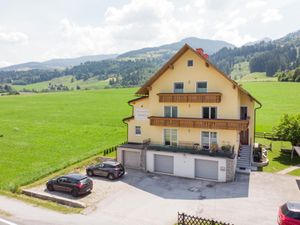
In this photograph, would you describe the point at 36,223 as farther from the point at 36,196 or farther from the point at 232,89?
the point at 232,89

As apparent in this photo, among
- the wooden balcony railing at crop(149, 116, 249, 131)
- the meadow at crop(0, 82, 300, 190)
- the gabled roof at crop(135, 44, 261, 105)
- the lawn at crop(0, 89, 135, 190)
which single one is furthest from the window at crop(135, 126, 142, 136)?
the lawn at crop(0, 89, 135, 190)

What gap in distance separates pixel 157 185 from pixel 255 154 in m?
14.6

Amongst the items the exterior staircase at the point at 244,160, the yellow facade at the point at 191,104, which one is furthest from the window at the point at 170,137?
the exterior staircase at the point at 244,160

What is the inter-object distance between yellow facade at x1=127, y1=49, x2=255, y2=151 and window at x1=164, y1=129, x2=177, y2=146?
18.2 inches

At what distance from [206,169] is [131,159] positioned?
29.9 ft

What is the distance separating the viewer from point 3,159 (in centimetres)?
3781

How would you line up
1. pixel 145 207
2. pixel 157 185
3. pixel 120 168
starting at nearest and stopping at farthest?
1. pixel 145 207
2. pixel 157 185
3. pixel 120 168

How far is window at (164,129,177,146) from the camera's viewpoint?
108 ft

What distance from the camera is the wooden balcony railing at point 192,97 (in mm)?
29344

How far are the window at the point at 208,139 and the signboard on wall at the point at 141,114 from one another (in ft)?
24.4

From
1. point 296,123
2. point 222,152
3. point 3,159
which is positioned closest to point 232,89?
point 222,152

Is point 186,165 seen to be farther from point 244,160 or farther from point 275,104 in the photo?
point 275,104

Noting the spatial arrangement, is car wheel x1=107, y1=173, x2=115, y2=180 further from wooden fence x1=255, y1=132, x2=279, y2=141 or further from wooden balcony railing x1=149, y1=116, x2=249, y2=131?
wooden fence x1=255, y1=132, x2=279, y2=141

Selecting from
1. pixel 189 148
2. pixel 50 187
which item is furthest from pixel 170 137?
pixel 50 187
